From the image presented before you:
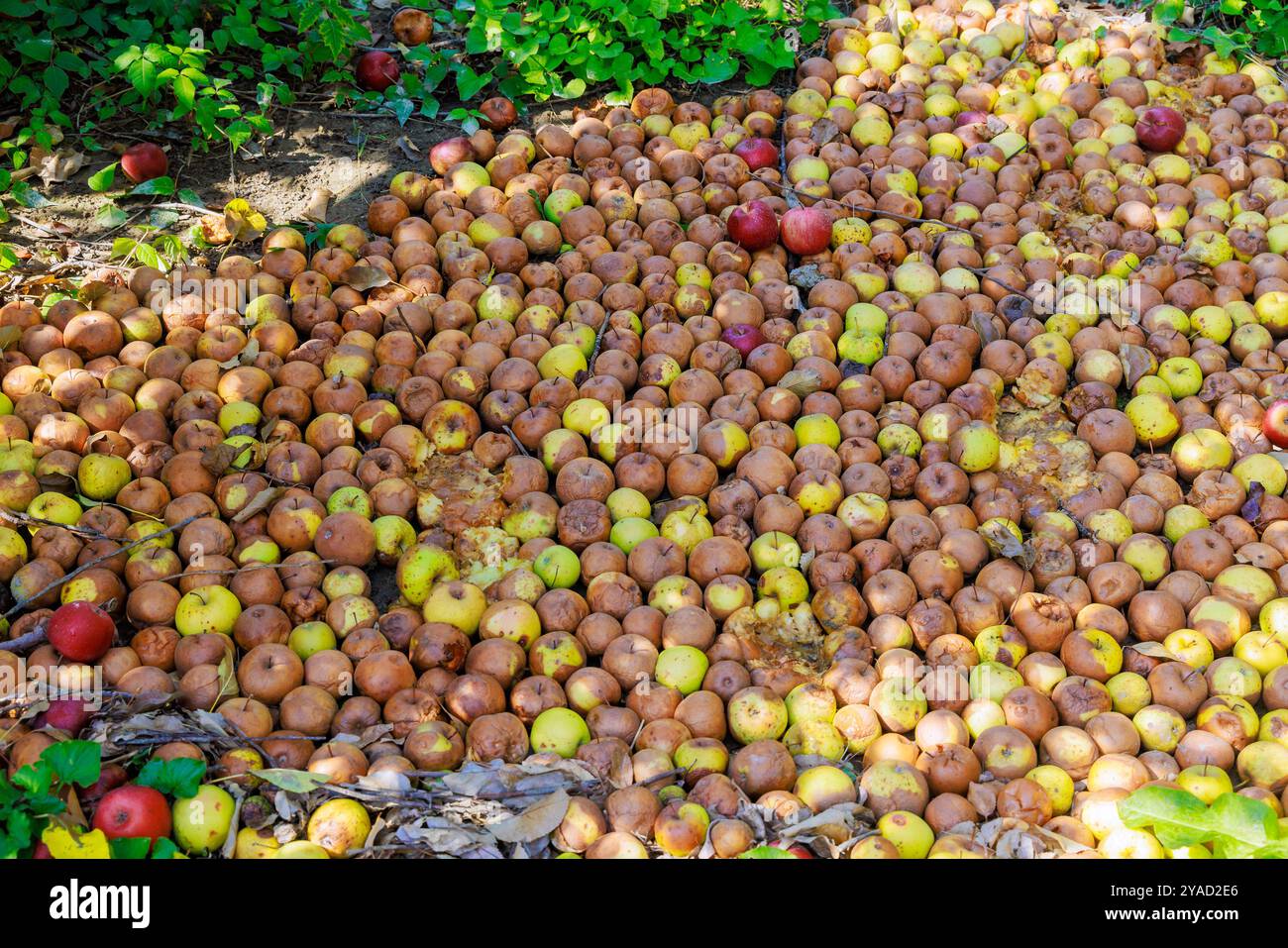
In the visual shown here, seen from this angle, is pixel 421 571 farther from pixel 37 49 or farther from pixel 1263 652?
Result: pixel 37 49

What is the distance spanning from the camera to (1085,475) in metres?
4.55

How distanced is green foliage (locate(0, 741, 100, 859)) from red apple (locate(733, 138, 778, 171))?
13.9ft

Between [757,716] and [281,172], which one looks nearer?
[757,716]

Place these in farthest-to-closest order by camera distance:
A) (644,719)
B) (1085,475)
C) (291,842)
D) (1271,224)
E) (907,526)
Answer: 1. (1271,224)
2. (1085,475)
3. (907,526)
4. (644,719)
5. (291,842)

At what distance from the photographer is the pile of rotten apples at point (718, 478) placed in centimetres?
362

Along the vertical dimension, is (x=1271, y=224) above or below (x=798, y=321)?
above

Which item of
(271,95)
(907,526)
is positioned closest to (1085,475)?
(907,526)

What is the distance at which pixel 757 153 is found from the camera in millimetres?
5988

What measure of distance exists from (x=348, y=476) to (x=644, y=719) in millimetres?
1562

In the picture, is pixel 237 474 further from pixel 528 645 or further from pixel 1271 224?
pixel 1271 224

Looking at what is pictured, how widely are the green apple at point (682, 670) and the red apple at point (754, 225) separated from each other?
7.68 feet

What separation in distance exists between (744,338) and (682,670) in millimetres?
1751

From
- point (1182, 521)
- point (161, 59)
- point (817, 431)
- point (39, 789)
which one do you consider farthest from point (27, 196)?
point (1182, 521)

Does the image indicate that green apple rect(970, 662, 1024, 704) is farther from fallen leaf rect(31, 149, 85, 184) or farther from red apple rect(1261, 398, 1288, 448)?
fallen leaf rect(31, 149, 85, 184)
